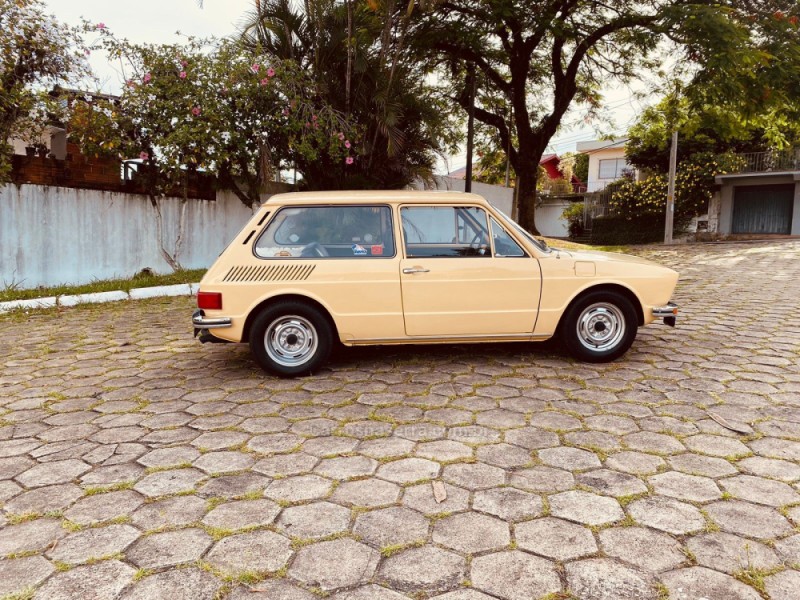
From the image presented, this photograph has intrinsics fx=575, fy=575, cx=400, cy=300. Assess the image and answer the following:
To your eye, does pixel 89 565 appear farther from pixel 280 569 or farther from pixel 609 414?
pixel 609 414

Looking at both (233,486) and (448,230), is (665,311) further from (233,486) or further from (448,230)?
(233,486)

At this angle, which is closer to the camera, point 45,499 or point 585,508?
point 585,508

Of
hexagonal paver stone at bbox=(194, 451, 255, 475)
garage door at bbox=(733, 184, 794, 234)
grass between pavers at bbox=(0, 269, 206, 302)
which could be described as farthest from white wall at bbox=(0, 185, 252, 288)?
garage door at bbox=(733, 184, 794, 234)

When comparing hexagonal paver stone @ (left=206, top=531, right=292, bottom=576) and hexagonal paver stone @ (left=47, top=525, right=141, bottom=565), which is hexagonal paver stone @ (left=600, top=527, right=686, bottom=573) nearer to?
hexagonal paver stone @ (left=206, top=531, right=292, bottom=576)

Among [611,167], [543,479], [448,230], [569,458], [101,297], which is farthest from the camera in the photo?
[611,167]

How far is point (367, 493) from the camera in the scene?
291 centimetres

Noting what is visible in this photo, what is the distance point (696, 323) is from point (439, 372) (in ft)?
12.6

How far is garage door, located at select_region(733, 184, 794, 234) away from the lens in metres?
27.5

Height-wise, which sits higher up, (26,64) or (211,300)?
(26,64)

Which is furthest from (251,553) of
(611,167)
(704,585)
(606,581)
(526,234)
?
(611,167)

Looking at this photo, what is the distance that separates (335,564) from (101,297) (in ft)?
25.4

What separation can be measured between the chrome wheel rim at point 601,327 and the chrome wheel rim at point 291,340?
7.76ft

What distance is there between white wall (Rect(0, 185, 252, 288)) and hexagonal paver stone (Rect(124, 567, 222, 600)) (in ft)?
27.1

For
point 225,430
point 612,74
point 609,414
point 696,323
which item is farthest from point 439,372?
point 612,74
